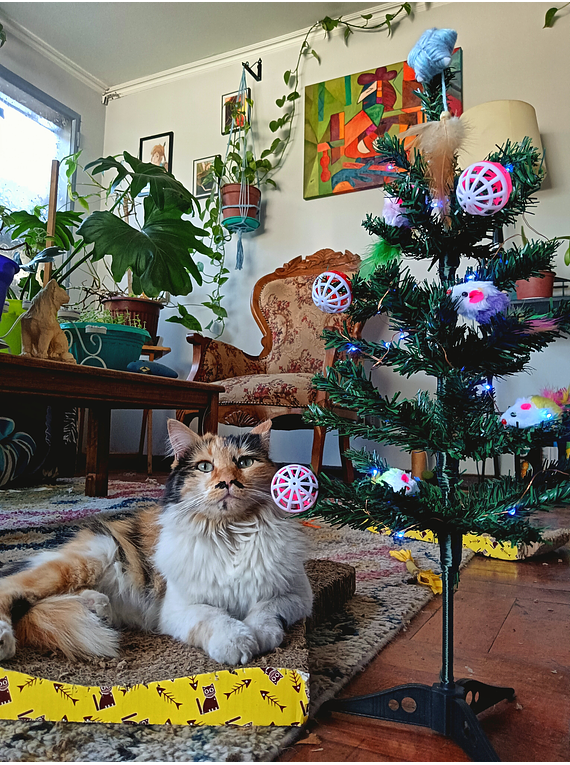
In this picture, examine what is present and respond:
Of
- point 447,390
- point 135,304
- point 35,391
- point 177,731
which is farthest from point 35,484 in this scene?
point 447,390

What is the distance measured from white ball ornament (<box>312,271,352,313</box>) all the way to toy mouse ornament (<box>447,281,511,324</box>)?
5.0 inches

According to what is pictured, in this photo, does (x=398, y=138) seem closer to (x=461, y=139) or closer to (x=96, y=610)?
(x=461, y=139)

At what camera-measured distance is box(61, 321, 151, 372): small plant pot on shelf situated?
173 cm

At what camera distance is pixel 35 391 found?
4.25ft

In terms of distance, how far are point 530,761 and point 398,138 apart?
2.32ft

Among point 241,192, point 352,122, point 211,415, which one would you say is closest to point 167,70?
point 241,192

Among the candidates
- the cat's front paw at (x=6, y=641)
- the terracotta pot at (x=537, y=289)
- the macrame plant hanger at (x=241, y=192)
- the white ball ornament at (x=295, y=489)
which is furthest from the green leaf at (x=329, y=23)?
the cat's front paw at (x=6, y=641)

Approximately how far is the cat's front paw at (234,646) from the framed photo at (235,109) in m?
3.55

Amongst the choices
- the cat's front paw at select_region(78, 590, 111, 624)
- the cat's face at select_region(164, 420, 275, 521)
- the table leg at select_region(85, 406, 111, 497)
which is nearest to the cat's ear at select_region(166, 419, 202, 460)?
the cat's face at select_region(164, 420, 275, 521)

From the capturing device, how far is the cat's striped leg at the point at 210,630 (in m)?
0.67

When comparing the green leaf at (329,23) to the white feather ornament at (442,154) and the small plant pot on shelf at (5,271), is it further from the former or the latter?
the white feather ornament at (442,154)

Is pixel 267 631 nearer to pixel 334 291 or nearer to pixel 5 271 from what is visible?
pixel 334 291

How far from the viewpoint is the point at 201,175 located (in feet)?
12.5

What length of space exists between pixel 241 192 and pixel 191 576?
297 centimetres
